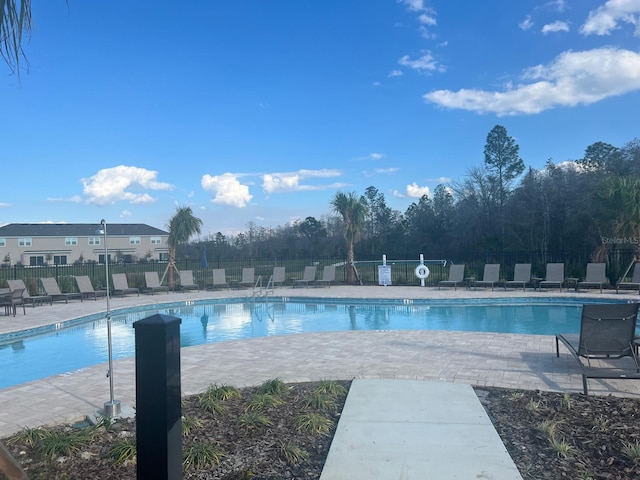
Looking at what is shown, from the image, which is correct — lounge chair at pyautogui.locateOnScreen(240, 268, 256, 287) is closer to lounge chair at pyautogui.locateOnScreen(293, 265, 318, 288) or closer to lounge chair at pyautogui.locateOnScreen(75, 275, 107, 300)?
lounge chair at pyautogui.locateOnScreen(293, 265, 318, 288)

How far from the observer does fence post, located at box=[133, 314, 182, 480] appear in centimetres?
213

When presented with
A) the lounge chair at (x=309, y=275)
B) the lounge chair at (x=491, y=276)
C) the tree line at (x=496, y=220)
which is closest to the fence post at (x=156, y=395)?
the lounge chair at (x=491, y=276)

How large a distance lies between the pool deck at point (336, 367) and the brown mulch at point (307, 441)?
1.97 feet

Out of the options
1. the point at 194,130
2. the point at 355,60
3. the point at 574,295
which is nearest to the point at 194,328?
the point at 194,130

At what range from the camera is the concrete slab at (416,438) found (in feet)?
9.56

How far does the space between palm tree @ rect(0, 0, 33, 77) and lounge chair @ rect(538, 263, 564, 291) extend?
601 inches

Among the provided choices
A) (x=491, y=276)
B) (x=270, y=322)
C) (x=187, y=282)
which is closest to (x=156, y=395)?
(x=270, y=322)

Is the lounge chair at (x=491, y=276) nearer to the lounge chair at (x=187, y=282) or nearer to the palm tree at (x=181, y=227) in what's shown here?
the lounge chair at (x=187, y=282)

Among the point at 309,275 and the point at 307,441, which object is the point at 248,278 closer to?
the point at 309,275

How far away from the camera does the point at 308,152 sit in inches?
838

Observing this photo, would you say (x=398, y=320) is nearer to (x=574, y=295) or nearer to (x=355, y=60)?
(x=574, y=295)

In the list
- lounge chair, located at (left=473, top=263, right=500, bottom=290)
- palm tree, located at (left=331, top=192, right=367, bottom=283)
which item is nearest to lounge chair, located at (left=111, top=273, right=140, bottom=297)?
palm tree, located at (left=331, top=192, right=367, bottom=283)

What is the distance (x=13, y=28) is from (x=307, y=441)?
3.12 m

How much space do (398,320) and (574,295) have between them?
5.57 metres
